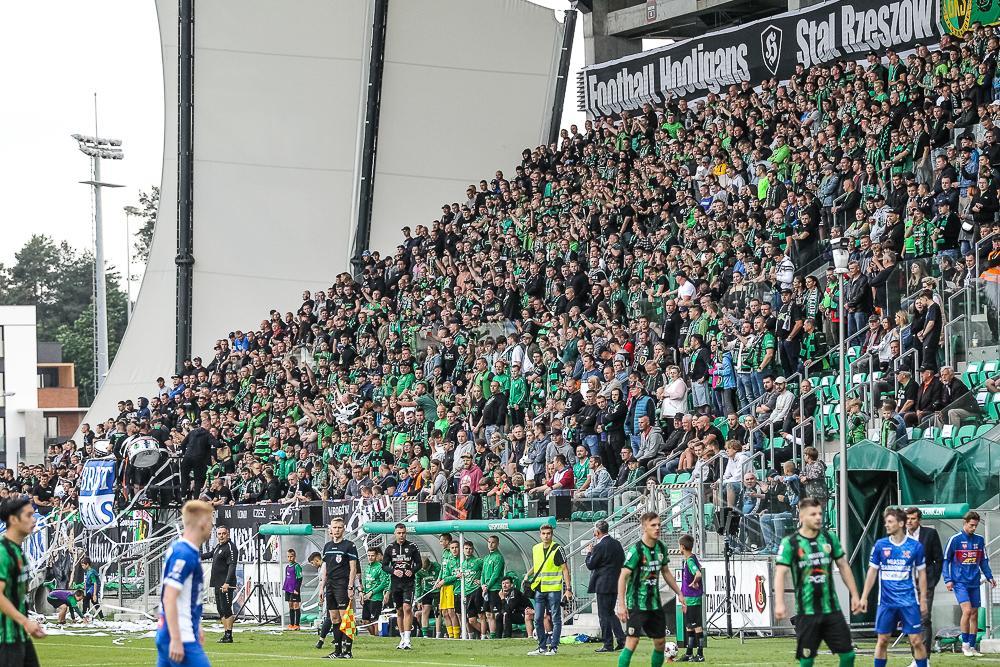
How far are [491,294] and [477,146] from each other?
10864 mm

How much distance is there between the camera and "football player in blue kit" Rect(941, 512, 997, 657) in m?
16.5

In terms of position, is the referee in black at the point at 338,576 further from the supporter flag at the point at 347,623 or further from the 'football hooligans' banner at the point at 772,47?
the 'football hooligans' banner at the point at 772,47

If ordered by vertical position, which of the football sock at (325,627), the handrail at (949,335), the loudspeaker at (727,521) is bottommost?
the football sock at (325,627)

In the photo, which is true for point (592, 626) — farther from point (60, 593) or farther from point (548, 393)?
point (60, 593)

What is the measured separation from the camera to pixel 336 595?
19469 mm

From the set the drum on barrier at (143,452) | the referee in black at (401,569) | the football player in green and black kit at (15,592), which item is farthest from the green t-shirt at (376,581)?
the football player in green and black kit at (15,592)

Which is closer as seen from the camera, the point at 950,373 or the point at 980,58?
the point at 950,373

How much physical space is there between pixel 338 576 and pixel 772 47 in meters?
18.8

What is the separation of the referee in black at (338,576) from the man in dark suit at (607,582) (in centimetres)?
298

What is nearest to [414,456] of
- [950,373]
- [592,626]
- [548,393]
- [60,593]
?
[548,393]

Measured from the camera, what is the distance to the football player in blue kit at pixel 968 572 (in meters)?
16.5

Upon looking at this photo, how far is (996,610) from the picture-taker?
17.1 metres

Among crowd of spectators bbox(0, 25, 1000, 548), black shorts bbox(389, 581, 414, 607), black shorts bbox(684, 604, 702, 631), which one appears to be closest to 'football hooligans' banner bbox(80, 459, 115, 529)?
crowd of spectators bbox(0, 25, 1000, 548)

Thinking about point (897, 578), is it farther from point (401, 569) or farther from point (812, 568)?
point (401, 569)
